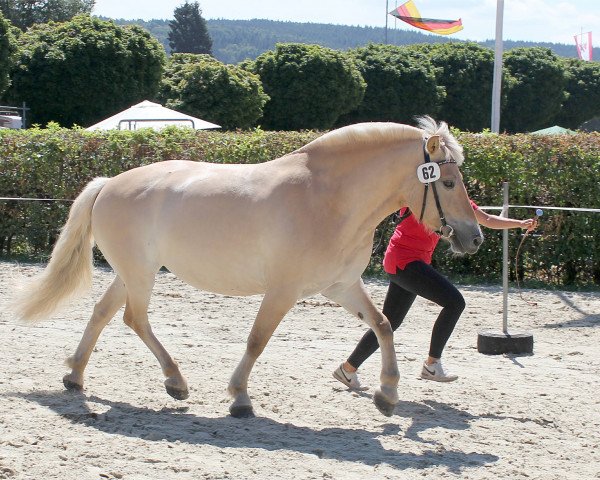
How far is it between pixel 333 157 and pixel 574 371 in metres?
2.86

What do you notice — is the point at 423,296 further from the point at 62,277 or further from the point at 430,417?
the point at 62,277

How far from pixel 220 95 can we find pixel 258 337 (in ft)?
89.0

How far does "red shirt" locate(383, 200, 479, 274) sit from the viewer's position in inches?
243

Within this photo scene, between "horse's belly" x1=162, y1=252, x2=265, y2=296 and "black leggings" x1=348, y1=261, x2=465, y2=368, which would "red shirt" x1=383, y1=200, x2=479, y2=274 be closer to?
"black leggings" x1=348, y1=261, x2=465, y2=368

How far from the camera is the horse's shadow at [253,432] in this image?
15.9ft

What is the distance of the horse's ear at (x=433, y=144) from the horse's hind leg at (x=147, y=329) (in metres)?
1.95

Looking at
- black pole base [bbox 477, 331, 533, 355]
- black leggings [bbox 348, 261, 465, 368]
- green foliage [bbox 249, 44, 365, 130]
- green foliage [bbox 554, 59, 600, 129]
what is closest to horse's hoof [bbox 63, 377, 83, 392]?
black leggings [bbox 348, 261, 465, 368]

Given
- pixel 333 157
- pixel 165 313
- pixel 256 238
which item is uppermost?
pixel 333 157

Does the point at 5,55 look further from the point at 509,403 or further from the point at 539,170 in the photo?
the point at 509,403

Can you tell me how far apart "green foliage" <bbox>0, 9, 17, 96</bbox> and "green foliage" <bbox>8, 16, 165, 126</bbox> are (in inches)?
91.1

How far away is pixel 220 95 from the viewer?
105 ft

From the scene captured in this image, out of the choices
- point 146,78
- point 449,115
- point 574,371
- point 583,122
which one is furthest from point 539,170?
point 583,122

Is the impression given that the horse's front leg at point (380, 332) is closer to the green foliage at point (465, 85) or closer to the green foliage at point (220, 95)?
the green foliage at point (220, 95)

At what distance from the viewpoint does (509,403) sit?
602 centimetres
